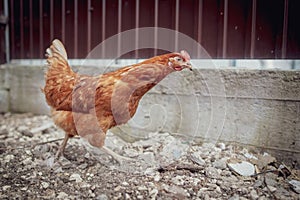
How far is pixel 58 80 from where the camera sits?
275 cm

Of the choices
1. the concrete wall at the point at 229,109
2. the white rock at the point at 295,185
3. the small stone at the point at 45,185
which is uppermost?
the concrete wall at the point at 229,109

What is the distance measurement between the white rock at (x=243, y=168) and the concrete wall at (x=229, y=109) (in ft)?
1.11

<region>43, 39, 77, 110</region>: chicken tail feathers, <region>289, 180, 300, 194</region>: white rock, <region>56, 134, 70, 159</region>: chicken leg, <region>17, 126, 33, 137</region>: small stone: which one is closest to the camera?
<region>289, 180, 300, 194</region>: white rock

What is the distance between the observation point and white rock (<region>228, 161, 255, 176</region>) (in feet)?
7.63

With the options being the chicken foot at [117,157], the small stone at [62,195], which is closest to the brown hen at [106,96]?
the chicken foot at [117,157]

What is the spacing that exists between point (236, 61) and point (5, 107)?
3655mm

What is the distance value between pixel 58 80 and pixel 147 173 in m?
1.22

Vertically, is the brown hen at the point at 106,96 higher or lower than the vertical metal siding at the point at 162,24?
lower

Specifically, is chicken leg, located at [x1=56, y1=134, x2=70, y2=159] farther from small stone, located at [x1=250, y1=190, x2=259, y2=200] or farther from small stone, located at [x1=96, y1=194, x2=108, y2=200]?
small stone, located at [x1=250, y1=190, x2=259, y2=200]

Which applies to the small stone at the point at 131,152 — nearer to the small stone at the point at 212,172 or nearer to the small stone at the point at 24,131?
the small stone at the point at 212,172

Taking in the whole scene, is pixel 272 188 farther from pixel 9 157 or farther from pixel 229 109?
pixel 9 157

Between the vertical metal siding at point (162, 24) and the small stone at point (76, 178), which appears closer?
the small stone at point (76, 178)

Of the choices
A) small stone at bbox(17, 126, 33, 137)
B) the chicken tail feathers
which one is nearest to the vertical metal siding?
the chicken tail feathers

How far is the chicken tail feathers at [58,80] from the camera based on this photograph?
8.59ft
